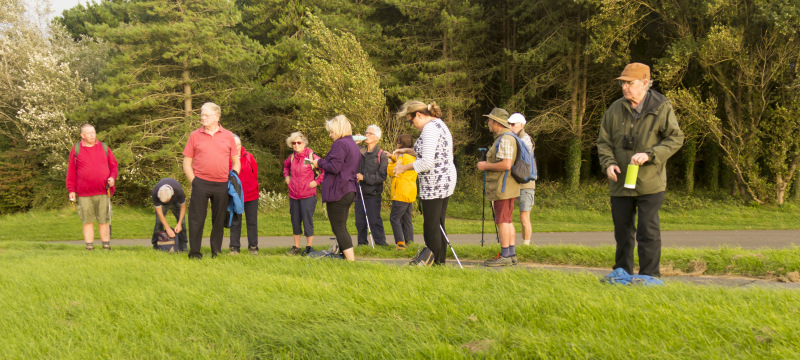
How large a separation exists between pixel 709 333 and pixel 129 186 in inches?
1107

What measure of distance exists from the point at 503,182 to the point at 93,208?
24.8 feet

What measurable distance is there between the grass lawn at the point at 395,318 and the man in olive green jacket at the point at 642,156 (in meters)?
0.81

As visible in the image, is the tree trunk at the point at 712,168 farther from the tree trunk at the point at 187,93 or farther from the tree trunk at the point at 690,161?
the tree trunk at the point at 187,93

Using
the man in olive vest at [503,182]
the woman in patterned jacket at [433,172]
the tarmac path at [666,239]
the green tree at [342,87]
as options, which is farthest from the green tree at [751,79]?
the woman in patterned jacket at [433,172]

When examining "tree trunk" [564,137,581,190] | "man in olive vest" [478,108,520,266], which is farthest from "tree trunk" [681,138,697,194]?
"man in olive vest" [478,108,520,266]

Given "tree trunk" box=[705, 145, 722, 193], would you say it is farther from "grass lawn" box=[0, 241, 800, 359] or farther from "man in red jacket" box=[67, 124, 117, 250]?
"man in red jacket" box=[67, 124, 117, 250]

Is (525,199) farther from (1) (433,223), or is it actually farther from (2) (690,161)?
(2) (690,161)

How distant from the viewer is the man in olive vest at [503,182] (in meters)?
7.53

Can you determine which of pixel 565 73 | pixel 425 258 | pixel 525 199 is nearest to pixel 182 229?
pixel 425 258

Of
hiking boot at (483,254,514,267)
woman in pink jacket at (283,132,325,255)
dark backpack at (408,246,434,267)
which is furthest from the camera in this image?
woman in pink jacket at (283,132,325,255)

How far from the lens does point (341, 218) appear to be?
24.1 ft

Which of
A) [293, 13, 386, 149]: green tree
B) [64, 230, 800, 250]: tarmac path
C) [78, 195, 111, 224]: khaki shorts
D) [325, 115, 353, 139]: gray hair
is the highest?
[293, 13, 386, 149]: green tree

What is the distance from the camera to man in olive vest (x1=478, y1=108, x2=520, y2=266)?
7527 mm

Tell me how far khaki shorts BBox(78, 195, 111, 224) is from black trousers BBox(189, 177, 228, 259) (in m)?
3.33
